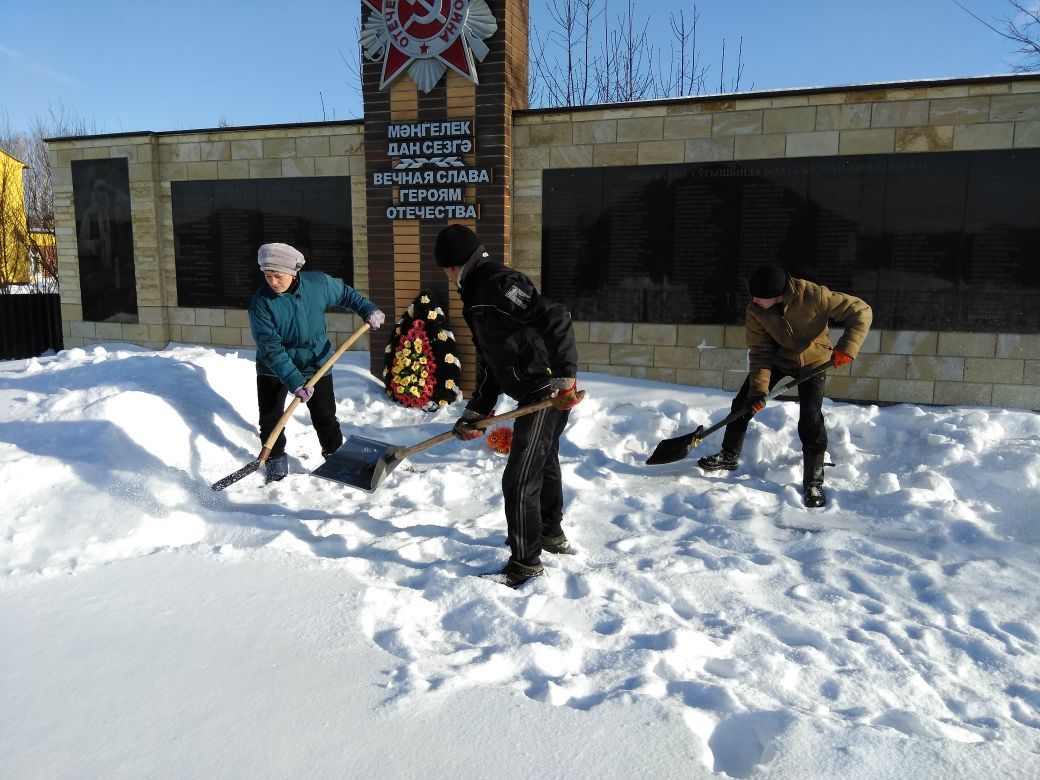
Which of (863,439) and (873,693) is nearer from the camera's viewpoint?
(873,693)

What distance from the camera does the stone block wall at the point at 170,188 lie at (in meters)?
8.08

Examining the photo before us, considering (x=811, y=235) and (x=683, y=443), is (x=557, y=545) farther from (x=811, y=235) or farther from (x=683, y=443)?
(x=811, y=235)

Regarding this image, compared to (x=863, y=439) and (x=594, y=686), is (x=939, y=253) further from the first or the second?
(x=594, y=686)

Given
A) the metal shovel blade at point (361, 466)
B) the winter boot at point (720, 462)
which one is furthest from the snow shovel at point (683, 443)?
the metal shovel blade at point (361, 466)

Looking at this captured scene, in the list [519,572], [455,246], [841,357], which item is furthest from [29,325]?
[841,357]

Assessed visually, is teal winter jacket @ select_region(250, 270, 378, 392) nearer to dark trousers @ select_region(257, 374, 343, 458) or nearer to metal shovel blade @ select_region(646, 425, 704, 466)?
dark trousers @ select_region(257, 374, 343, 458)

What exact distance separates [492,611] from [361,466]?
4.52ft

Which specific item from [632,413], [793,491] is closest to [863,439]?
[793,491]

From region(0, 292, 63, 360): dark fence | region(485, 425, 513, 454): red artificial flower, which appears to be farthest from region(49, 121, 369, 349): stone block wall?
region(485, 425, 513, 454): red artificial flower

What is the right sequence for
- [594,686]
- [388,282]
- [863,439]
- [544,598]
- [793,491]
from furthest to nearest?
1. [388,282]
2. [863,439]
3. [793,491]
4. [544,598]
5. [594,686]

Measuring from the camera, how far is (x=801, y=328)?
15.7 ft

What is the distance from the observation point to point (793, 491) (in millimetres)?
4785

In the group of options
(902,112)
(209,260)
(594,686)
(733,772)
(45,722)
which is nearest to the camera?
(733,772)

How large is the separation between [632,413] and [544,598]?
3.36 m
